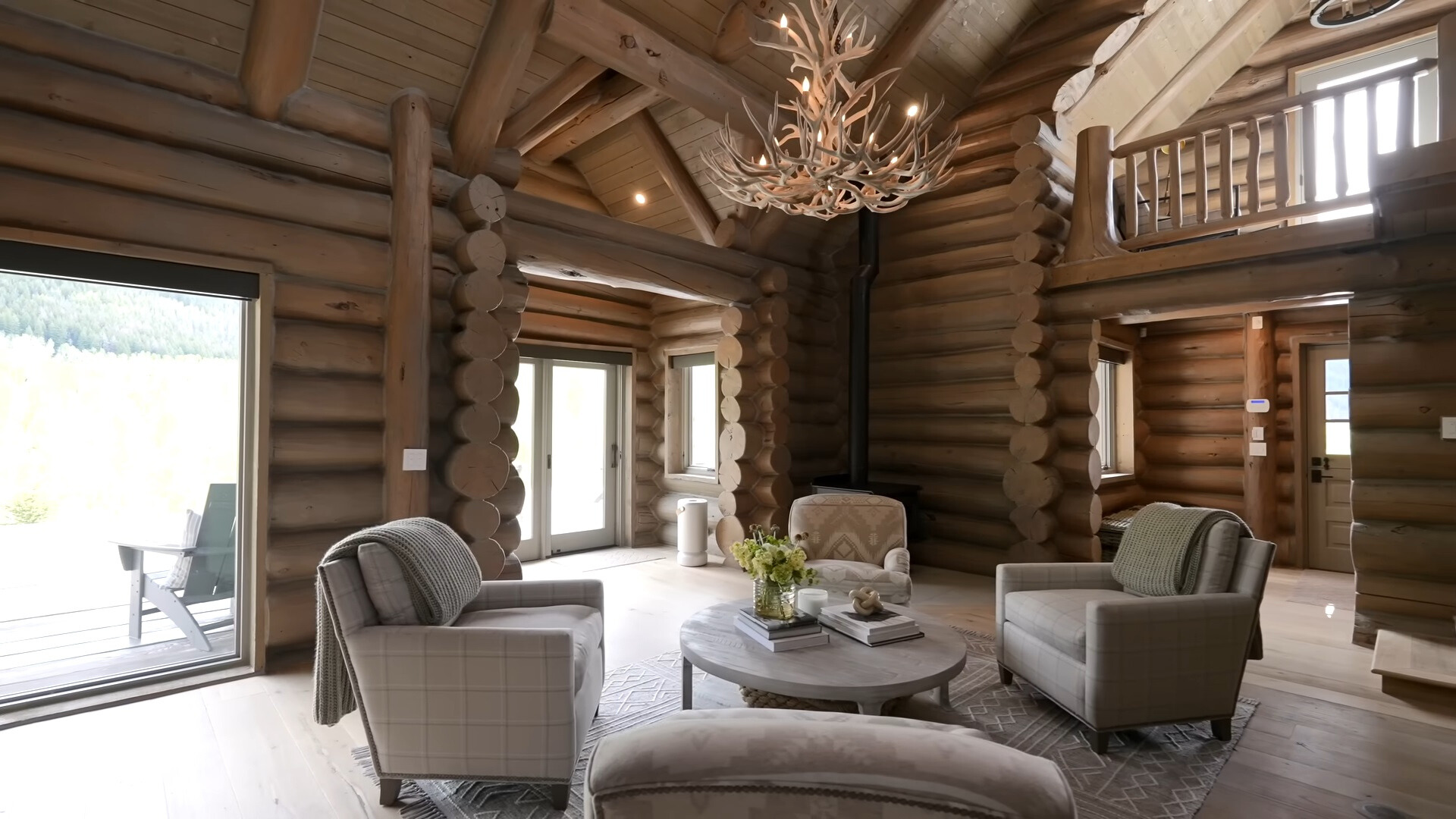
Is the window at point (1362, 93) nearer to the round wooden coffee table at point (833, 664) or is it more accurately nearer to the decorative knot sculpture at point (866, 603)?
the decorative knot sculpture at point (866, 603)

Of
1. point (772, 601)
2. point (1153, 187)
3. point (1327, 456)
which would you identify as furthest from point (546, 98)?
point (1327, 456)

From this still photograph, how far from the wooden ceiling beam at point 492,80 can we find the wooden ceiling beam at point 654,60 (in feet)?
0.53

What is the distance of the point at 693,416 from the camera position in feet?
27.2

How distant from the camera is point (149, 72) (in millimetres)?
3596

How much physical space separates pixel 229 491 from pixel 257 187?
1.73 meters

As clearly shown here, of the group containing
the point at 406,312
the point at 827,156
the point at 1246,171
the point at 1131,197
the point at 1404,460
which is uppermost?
the point at 1246,171

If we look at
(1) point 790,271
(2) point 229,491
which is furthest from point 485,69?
(1) point 790,271

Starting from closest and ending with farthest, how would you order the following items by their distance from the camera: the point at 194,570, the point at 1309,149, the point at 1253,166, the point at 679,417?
Answer: the point at 194,570
the point at 1309,149
the point at 1253,166
the point at 679,417

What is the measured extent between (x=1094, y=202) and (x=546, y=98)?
4.53 meters

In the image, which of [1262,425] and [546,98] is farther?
[1262,425]

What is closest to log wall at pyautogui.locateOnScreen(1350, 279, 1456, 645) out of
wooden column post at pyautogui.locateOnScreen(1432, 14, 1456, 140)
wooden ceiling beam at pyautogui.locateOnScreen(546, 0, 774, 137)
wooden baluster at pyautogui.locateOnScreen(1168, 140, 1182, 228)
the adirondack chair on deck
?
wooden column post at pyautogui.locateOnScreen(1432, 14, 1456, 140)

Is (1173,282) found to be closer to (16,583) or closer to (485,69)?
(485,69)

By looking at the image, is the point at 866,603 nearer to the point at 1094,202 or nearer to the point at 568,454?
the point at 1094,202

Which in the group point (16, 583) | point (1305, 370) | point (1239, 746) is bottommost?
point (1239, 746)
